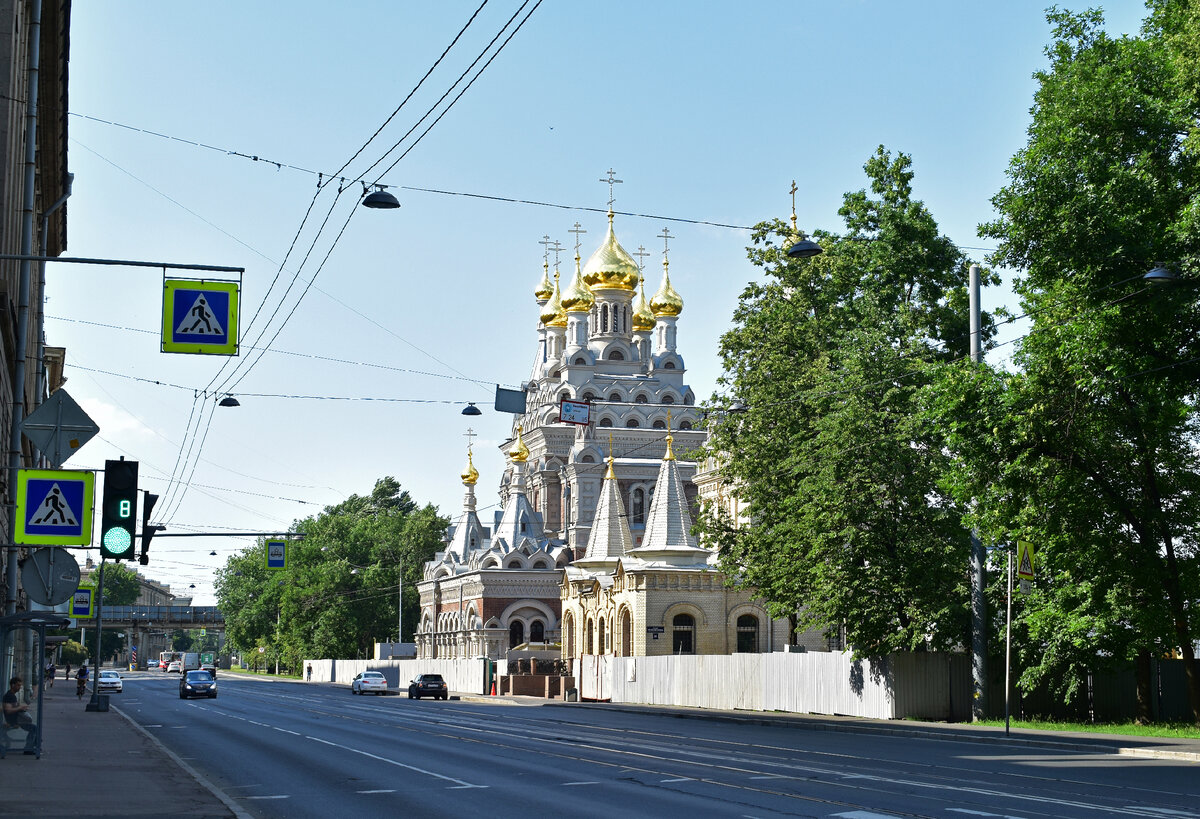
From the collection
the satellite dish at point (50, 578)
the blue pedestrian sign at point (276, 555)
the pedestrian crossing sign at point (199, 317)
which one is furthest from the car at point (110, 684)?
the pedestrian crossing sign at point (199, 317)

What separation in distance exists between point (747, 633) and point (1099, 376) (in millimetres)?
33641

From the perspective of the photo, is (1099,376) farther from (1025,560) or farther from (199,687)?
(199,687)

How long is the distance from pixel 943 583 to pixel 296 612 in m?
84.7

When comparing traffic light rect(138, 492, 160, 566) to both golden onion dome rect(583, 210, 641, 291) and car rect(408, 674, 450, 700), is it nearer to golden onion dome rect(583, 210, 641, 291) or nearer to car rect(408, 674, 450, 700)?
car rect(408, 674, 450, 700)

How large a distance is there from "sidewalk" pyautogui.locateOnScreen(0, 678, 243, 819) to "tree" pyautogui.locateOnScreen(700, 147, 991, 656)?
1728 centimetres

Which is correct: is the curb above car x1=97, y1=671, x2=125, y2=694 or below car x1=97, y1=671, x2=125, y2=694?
above

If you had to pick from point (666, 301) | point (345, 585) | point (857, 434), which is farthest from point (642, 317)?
point (857, 434)

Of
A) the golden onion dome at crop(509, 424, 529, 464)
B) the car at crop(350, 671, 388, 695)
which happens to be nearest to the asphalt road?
the car at crop(350, 671, 388, 695)

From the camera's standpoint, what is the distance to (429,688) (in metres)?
65.9

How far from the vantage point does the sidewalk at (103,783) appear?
555 inches

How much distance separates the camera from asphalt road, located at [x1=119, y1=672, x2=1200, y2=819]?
14.5 metres

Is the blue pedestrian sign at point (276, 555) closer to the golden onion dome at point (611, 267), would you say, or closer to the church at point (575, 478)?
the church at point (575, 478)

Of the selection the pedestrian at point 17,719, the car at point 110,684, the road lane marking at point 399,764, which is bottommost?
the car at point 110,684

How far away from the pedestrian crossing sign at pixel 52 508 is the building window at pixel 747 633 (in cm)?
4416
